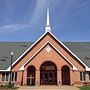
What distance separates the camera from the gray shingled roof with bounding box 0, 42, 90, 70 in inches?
1847

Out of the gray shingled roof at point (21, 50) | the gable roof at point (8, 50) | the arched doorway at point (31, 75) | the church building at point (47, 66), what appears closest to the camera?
the church building at point (47, 66)

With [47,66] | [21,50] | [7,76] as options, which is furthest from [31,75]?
[21,50]

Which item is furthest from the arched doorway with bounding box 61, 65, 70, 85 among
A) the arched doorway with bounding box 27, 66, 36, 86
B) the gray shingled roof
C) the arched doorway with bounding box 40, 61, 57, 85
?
the arched doorway with bounding box 27, 66, 36, 86

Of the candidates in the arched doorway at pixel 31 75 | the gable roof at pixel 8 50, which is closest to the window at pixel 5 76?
the gable roof at pixel 8 50

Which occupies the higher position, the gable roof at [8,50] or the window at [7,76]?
the gable roof at [8,50]

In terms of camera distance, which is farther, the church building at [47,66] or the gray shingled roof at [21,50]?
the gray shingled roof at [21,50]

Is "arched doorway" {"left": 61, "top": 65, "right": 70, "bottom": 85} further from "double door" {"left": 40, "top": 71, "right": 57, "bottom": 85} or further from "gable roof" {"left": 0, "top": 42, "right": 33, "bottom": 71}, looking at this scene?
"gable roof" {"left": 0, "top": 42, "right": 33, "bottom": 71}

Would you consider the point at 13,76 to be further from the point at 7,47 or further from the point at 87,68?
the point at 87,68

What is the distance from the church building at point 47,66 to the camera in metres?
44.1

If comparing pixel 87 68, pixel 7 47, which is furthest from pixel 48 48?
pixel 7 47

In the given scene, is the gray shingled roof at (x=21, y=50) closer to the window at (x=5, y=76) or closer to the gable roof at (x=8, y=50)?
the gable roof at (x=8, y=50)

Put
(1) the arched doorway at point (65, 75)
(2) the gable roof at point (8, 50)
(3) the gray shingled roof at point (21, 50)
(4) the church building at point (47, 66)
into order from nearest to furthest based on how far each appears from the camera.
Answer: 1. (4) the church building at point (47, 66)
2. (1) the arched doorway at point (65, 75)
3. (2) the gable roof at point (8, 50)
4. (3) the gray shingled roof at point (21, 50)

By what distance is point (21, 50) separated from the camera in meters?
50.3

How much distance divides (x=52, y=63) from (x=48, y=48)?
2786 millimetres
